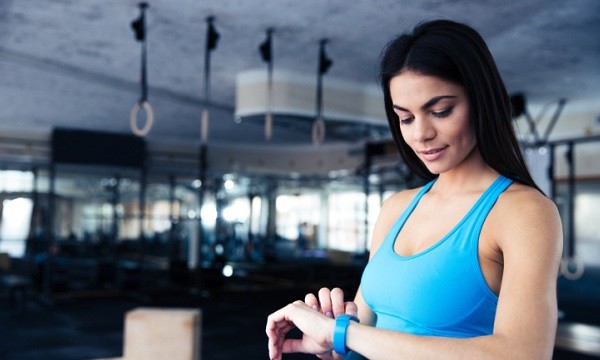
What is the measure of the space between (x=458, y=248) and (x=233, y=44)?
388 cm

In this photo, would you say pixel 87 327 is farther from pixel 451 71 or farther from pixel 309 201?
pixel 309 201

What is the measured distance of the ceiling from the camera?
11.3ft

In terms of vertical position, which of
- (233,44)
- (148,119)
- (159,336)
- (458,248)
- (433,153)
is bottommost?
(159,336)

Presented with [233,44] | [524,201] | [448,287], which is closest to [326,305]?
[448,287]

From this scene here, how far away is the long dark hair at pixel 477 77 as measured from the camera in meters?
0.59

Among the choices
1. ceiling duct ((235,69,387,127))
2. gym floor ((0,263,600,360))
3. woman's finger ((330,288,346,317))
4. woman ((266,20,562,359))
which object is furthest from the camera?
ceiling duct ((235,69,387,127))

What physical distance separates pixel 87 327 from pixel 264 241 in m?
5.29

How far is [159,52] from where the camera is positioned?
448 centimetres

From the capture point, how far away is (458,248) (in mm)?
587

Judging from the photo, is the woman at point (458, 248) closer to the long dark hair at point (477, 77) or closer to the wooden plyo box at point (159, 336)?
the long dark hair at point (477, 77)

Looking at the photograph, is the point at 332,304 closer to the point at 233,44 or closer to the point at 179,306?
the point at 233,44

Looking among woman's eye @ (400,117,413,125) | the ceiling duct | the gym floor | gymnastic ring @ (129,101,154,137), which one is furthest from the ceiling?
woman's eye @ (400,117,413,125)

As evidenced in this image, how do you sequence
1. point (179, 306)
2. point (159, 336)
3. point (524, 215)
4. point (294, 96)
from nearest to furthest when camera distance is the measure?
point (524, 215), point (159, 336), point (294, 96), point (179, 306)

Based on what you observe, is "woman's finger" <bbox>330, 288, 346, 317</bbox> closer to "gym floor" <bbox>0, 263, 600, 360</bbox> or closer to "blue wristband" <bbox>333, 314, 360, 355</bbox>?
"blue wristband" <bbox>333, 314, 360, 355</bbox>
